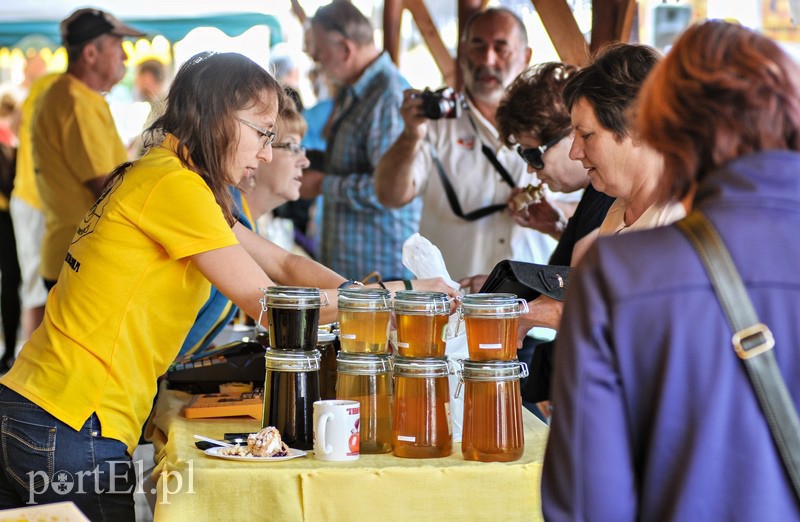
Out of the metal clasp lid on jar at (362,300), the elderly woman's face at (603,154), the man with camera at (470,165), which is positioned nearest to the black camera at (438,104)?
the man with camera at (470,165)

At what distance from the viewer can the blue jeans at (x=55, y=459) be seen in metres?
1.84

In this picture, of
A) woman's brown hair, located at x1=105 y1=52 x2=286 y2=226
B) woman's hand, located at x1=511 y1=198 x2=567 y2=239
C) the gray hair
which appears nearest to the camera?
woman's brown hair, located at x1=105 y1=52 x2=286 y2=226

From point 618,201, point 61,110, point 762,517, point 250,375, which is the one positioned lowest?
point 250,375

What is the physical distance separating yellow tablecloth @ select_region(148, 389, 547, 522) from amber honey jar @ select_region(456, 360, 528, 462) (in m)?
0.03

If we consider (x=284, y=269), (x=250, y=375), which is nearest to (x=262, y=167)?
(x=284, y=269)

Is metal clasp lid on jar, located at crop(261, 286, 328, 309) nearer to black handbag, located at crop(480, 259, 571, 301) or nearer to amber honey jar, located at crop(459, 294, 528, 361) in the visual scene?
amber honey jar, located at crop(459, 294, 528, 361)

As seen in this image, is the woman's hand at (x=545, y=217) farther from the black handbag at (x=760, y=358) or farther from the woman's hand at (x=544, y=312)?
the black handbag at (x=760, y=358)

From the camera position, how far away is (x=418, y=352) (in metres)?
1.86

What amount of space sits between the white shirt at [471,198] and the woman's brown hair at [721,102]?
2.35m

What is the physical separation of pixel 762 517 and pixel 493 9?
10.2 feet

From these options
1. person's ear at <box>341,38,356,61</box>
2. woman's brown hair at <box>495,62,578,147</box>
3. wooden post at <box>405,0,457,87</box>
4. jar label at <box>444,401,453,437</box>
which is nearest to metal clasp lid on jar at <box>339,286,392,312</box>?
jar label at <box>444,401,453,437</box>

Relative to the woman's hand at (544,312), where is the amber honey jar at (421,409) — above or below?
below

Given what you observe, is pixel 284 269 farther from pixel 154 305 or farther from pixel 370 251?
pixel 370 251

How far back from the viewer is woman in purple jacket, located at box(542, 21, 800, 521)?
3.48 ft
